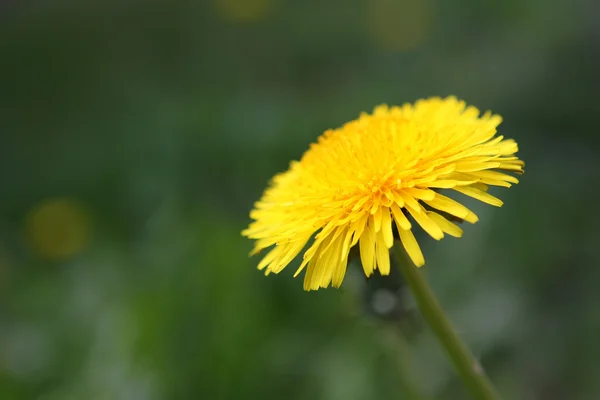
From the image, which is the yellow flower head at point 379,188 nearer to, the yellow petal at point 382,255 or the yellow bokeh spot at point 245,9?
the yellow petal at point 382,255

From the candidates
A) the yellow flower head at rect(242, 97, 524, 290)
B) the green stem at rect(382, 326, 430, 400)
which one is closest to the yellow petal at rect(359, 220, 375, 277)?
the yellow flower head at rect(242, 97, 524, 290)

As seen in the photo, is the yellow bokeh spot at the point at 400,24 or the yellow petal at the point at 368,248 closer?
the yellow petal at the point at 368,248

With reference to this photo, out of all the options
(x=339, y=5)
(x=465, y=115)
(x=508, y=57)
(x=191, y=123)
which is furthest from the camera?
(x=339, y=5)

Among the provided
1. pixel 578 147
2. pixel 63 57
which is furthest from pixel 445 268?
pixel 63 57

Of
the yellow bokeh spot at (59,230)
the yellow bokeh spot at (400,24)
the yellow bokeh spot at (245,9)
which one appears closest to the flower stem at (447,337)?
the yellow bokeh spot at (59,230)

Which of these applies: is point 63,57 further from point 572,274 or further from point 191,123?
point 572,274

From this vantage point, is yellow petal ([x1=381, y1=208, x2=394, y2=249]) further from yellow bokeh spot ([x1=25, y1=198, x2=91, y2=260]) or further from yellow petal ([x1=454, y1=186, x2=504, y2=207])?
yellow bokeh spot ([x1=25, y1=198, x2=91, y2=260])
